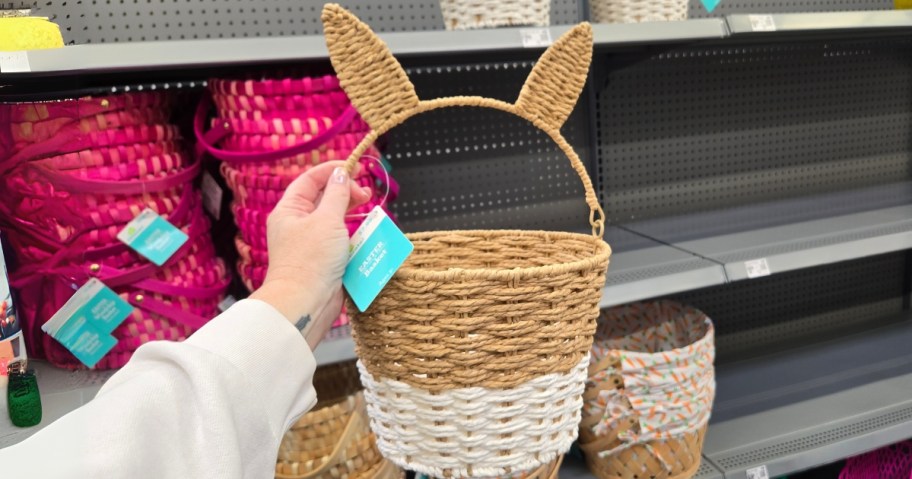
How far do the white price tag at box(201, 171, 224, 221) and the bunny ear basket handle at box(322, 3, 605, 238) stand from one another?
64 centimetres

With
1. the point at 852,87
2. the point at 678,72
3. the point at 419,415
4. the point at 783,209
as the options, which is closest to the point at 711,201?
the point at 783,209

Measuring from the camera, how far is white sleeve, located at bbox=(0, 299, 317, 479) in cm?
55

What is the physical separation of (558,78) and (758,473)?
1155 mm

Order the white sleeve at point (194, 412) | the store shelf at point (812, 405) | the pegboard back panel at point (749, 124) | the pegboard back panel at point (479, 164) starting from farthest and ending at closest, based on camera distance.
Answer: the pegboard back panel at point (749, 124) < the pegboard back panel at point (479, 164) < the store shelf at point (812, 405) < the white sleeve at point (194, 412)

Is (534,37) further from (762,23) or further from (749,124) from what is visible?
(749,124)

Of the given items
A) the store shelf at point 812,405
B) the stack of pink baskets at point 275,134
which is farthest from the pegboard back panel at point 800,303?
the stack of pink baskets at point 275,134

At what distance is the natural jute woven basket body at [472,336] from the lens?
0.77 meters

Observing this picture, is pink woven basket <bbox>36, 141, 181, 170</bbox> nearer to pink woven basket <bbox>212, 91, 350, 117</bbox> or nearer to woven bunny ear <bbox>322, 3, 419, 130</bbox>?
pink woven basket <bbox>212, 91, 350, 117</bbox>

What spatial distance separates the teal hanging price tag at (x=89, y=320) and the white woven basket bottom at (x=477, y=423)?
55cm

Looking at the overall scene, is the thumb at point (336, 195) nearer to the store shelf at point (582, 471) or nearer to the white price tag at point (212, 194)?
the white price tag at point (212, 194)

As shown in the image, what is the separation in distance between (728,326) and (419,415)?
1.71m

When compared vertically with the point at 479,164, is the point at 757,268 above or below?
below

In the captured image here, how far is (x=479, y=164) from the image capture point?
5.96 feet

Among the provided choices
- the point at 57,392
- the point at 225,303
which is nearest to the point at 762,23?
the point at 225,303
